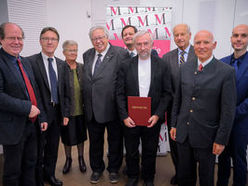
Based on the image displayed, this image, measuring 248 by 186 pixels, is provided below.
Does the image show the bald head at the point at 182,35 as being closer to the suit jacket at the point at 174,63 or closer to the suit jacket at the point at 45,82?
the suit jacket at the point at 174,63

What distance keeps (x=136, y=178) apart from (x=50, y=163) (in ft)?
3.66

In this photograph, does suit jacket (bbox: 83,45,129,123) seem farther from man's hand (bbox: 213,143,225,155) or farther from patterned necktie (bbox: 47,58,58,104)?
man's hand (bbox: 213,143,225,155)

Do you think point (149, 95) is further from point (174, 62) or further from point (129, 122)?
point (174, 62)

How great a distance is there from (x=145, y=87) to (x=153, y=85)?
0.31ft

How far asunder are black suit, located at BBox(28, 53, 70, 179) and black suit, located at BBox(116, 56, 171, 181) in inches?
29.1

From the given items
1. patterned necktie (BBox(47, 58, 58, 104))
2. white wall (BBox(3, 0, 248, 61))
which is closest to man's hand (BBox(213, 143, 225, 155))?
patterned necktie (BBox(47, 58, 58, 104))

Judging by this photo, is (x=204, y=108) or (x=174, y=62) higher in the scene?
(x=174, y=62)

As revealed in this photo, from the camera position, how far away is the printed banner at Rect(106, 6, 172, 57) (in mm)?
3219

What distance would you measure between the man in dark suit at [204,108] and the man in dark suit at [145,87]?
311 millimetres

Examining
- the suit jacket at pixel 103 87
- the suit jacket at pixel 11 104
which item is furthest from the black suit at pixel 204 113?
the suit jacket at pixel 11 104

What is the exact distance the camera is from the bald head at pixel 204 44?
5.39ft

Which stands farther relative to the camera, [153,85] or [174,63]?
[174,63]

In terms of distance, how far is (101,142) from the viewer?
8.45 ft

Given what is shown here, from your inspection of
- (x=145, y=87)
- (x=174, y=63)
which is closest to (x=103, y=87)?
(x=145, y=87)
